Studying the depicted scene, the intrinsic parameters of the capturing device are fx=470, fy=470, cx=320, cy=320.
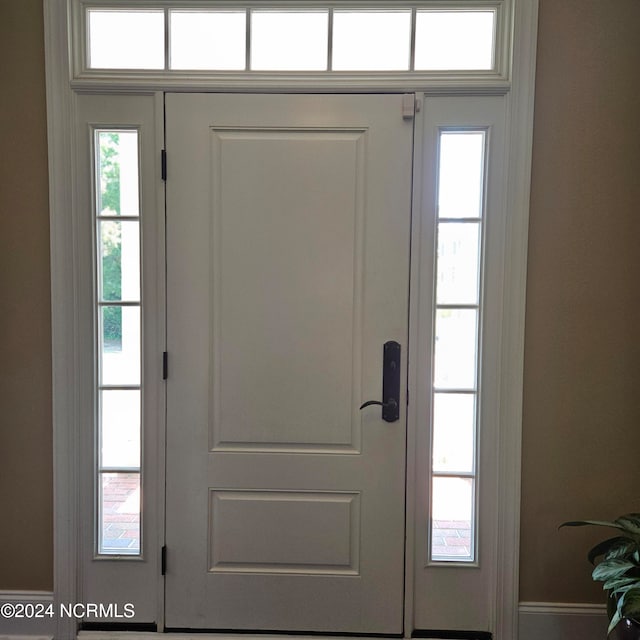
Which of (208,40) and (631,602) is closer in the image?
(631,602)

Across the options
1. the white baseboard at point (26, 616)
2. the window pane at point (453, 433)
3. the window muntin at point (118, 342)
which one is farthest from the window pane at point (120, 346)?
the window pane at point (453, 433)

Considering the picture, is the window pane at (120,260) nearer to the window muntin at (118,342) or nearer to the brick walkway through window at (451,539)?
the window muntin at (118,342)

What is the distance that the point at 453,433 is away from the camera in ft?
5.72

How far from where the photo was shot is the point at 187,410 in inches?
68.3

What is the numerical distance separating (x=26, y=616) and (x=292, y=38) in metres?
2.34

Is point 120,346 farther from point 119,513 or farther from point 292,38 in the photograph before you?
point 292,38

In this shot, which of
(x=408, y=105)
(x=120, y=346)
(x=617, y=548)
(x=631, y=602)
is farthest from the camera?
(x=120, y=346)

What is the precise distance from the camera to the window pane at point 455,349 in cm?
172

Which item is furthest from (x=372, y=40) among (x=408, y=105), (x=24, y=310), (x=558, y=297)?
(x=24, y=310)

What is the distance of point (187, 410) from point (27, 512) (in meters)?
0.72

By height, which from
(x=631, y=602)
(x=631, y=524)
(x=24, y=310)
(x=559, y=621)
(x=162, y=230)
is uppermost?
(x=162, y=230)

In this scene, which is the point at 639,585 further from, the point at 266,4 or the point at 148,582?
the point at 266,4

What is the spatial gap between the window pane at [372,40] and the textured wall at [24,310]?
41.6 inches

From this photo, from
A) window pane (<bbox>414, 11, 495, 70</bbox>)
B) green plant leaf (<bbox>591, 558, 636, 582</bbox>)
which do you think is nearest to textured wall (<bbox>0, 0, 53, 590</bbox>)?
window pane (<bbox>414, 11, 495, 70</bbox>)
